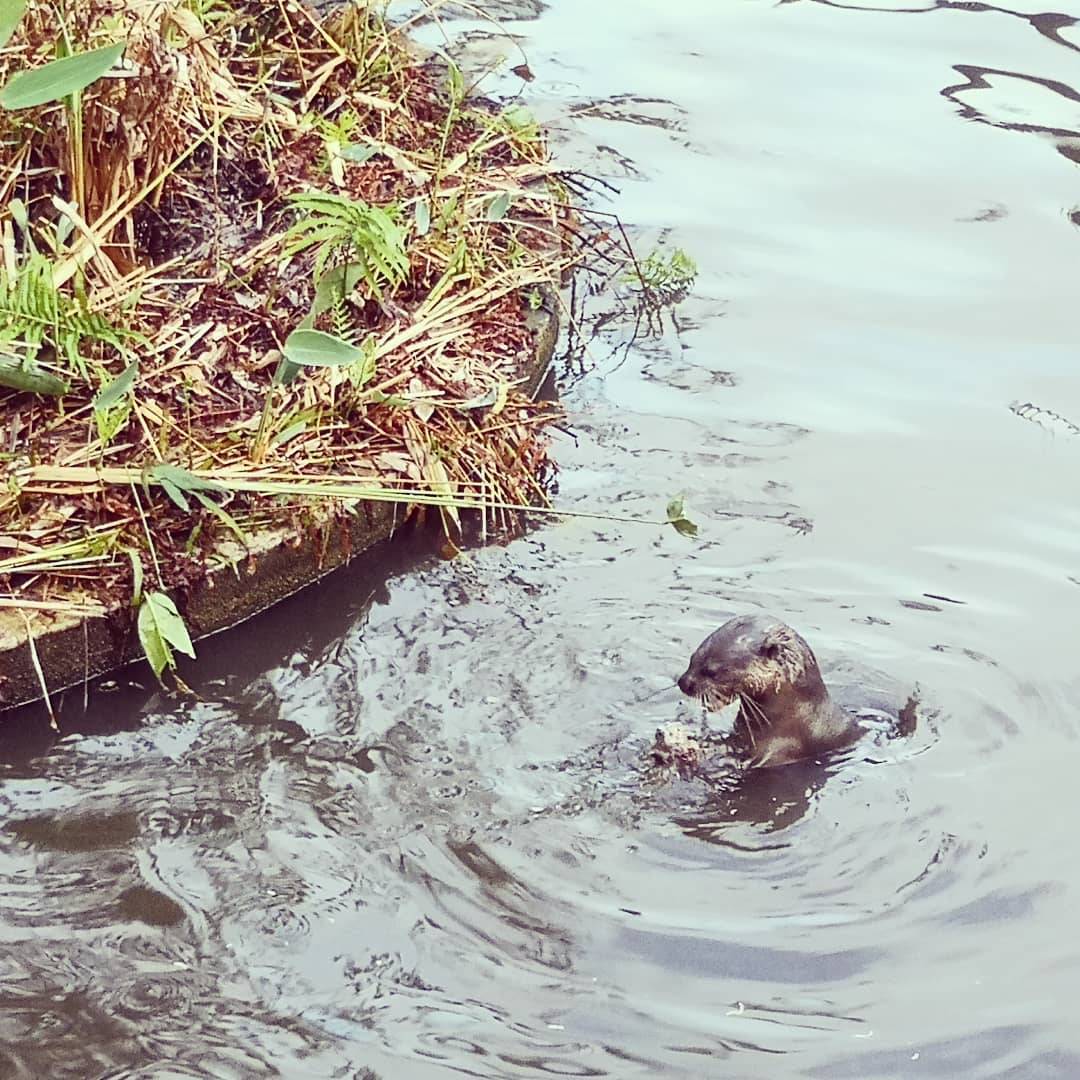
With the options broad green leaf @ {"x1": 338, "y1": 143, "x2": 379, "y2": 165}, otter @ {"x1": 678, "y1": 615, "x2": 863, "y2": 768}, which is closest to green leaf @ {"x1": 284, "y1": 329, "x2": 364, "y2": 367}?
otter @ {"x1": 678, "y1": 615, "x2": 863, "y2": 768}

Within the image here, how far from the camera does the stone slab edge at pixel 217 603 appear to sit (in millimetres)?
4336

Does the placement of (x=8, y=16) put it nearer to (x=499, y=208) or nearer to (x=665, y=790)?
(x=499, y=208)

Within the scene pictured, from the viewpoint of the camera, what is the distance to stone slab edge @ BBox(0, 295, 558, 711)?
14.2 feet

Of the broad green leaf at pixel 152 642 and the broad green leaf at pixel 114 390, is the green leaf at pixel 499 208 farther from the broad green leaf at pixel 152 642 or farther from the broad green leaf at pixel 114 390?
the broad green leaf at pixel 152 642

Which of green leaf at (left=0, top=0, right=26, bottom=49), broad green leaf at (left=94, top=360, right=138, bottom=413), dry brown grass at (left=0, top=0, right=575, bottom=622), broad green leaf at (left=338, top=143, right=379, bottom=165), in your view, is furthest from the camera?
broad green leaf at (left=338, top=143, right=379, bottom=165)

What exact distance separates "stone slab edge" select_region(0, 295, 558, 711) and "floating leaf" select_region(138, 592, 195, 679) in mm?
136

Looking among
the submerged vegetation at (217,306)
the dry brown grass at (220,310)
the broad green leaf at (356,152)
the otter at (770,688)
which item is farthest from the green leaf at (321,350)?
the broad green leaf at (356,152)

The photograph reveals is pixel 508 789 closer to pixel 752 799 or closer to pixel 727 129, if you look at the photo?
pixel 752 799

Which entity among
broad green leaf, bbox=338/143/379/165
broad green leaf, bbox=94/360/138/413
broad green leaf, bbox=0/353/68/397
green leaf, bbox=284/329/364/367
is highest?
broad green leaf, bbox=338/143/379/165

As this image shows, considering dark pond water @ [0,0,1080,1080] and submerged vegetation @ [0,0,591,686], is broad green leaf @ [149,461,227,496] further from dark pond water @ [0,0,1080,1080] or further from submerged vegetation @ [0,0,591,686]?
dark pond water @ [0,0,1080,1080]

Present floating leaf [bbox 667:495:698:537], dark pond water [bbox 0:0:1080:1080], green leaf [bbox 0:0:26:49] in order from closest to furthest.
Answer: dark pond water [bbox 0:0:1080:1080], green leaf [bbox 0:0:26:49], floating leaf [bbox 667:495:698:537]

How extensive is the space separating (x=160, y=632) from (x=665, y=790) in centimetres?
134

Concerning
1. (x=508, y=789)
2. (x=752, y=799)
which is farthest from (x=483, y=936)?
(x=752, y=799)

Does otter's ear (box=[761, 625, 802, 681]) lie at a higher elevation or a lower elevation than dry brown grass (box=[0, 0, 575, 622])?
lower
